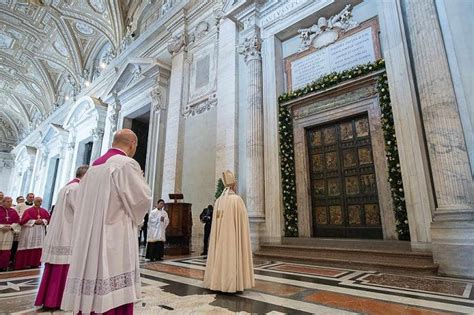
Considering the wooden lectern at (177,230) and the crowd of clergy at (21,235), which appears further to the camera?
the wooden lectern at (177,230)

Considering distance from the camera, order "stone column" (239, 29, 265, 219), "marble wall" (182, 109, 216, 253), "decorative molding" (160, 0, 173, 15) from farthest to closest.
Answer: "decorative molding" (160, 0, 173, 15) → "marble wall" (182, 109, 216, 253) → "stone column" (239, 29, 265, 219)

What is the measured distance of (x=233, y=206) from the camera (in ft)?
10.7

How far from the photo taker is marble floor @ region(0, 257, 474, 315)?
8.00 feet

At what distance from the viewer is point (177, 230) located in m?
6.88

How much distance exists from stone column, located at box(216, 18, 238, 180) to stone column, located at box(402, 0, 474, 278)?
4372mm

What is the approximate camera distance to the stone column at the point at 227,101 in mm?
7609

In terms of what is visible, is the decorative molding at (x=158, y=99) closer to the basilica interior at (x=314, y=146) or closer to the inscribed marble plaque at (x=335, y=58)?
the basilica interior at (x=314, y=146)

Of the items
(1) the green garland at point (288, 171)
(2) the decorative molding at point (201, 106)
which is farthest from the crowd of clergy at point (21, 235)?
(2) the decorative molding at point (201, 106)

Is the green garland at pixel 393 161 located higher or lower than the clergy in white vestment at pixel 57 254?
higher

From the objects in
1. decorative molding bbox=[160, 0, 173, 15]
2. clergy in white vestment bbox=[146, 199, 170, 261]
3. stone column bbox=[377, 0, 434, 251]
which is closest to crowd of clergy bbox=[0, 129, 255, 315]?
clergy in white vestment bbox=[146, 199, 170, 261]

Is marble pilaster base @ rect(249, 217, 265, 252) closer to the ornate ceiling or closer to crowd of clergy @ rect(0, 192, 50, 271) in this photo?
crowd of clergy @ rect(0, 192, 50, 271)

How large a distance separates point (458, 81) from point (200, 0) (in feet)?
28.2

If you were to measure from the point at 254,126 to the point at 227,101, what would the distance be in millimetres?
1454

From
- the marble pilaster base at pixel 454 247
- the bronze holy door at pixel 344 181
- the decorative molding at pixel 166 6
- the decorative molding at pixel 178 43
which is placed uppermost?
the decorative molding at pixel 166 6
